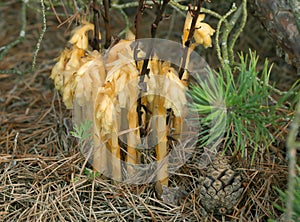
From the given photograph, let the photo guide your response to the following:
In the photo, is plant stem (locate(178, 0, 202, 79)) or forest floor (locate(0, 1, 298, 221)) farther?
forest floor (locate(0, 1, 298, 221))

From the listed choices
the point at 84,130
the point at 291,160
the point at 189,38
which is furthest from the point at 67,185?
the point at 291,160

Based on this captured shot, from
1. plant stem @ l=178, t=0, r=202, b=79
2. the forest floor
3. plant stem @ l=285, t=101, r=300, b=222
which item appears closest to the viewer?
plant stem @ l=285, t=101, r=300, b=222

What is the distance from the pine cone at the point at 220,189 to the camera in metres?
1.51

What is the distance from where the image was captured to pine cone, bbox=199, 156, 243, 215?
1512 millimetres

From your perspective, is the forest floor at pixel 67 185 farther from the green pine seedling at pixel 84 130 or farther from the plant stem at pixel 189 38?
the plant stem at pixel 189 38

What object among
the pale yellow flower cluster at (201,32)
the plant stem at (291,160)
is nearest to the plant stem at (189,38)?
the pale yellow flower cluster at (201,32)

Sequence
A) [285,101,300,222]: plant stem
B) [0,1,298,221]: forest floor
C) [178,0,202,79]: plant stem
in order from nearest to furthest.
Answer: [285,101,300,222]: plant stem, [178,0,202,79]: plant stem, [0,1,298,221]: forest floor

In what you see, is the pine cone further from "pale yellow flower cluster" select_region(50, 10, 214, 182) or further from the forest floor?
"pale yellow flower cluster" select_region(50, 10, 214, 182)

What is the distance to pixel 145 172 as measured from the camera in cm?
167

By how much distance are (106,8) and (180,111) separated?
0.39 metres

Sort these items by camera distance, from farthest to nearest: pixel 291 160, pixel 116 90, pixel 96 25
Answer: pixel 96 25, pixel 116 90, pixel 291 160

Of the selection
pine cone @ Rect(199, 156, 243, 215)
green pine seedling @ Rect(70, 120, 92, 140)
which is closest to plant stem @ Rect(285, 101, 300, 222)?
pine cone @ Rect(199, 156, 243, 215)

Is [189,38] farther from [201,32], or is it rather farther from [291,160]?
[291,160]

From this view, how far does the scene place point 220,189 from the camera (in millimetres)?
1512
